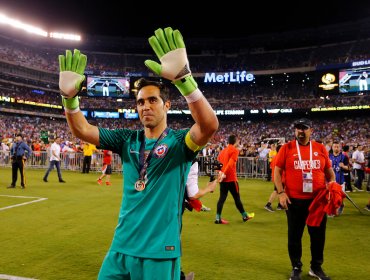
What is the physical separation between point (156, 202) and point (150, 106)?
2.20 ft

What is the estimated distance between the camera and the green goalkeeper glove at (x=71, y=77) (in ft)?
8.29

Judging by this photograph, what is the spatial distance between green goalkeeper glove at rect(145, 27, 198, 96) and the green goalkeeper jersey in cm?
47

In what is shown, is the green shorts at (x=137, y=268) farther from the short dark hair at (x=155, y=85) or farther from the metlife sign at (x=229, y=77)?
the metlife sign at (x=229, y=77)

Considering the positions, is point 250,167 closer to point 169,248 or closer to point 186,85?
point 169,248

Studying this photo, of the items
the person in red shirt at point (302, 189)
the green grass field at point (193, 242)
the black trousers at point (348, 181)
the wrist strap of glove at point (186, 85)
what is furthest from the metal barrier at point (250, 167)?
the wrist strap of glove at point (186, 85)

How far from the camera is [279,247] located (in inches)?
255

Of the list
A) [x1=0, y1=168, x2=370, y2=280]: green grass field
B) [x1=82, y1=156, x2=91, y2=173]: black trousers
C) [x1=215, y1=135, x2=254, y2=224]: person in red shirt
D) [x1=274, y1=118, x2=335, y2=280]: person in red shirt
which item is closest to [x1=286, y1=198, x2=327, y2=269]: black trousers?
[x1=274, y1=118, x2=335, y2=280]: person in red shirt

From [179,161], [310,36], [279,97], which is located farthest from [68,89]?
[310,36]

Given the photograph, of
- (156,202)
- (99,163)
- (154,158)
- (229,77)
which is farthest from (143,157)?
(229,77)

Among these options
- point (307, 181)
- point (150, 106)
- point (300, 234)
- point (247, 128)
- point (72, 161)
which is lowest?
point (300, 234)

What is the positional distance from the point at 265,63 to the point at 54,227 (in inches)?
2038

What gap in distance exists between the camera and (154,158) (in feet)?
7.84

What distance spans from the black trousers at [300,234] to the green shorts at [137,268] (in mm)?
3176

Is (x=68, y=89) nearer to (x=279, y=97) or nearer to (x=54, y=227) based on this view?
(x=54, y=227)
